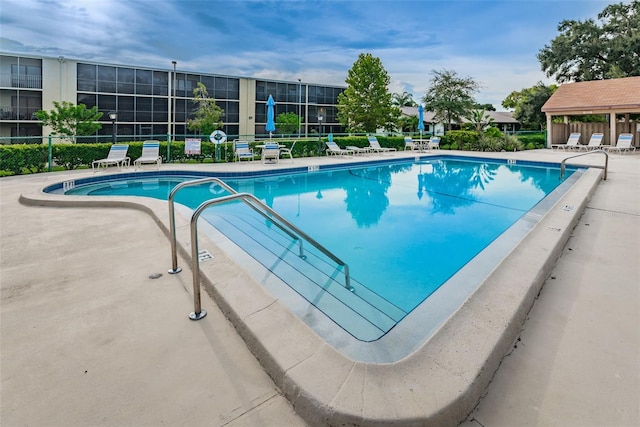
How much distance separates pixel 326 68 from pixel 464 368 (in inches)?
1359

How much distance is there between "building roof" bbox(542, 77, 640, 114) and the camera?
1867 cm

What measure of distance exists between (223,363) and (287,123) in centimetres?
3206

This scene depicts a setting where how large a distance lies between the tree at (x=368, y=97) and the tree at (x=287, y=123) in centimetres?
530

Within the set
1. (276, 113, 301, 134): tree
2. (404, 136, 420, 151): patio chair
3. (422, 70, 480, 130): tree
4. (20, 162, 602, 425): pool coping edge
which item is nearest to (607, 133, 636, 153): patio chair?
(404, 136, 420, 151): patio chair

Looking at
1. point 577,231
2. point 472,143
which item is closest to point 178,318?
point 577,231

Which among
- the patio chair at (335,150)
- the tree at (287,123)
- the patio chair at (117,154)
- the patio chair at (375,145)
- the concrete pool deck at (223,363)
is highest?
the tree at (287,123)

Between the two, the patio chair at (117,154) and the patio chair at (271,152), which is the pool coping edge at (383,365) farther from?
the patio chair at (271,152)

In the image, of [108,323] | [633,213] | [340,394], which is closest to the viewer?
[340,394]

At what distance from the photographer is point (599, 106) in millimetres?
19141

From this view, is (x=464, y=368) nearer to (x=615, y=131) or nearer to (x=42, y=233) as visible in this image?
(x=42, y=233)

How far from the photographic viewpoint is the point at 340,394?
1.66m

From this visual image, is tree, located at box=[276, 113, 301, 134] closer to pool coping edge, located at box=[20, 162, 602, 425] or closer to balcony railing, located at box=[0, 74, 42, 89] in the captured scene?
balcony railing, located at box=[0, 74, 42, 89]

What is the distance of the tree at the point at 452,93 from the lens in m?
30.8

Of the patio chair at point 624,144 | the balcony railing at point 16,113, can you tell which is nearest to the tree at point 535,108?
the patio chair at point 624,144
